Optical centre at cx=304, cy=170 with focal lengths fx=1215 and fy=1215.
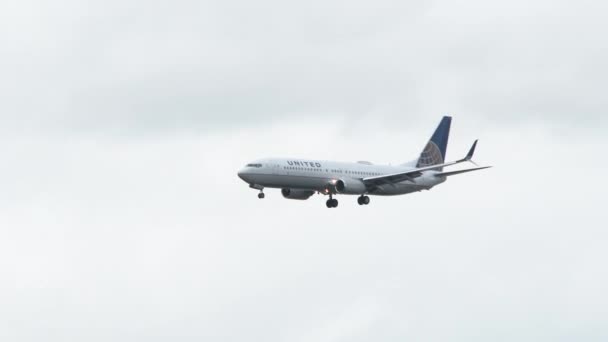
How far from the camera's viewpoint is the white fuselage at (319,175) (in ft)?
343

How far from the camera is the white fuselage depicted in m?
104

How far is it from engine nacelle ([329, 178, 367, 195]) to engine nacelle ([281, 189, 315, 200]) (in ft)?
15.5

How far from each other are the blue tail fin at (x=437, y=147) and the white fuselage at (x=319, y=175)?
955 centimetres

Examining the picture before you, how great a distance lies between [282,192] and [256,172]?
11893 millimetres

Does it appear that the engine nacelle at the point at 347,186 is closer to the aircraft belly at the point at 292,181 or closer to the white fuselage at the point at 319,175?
the white fuselage at the point at 319,175

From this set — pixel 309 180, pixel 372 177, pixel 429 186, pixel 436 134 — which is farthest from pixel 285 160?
pixel 436 134

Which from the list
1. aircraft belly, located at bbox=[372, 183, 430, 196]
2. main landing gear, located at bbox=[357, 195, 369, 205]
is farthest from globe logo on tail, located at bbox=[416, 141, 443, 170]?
main landing gear, located at bbox=[357, 195, 369, 205]

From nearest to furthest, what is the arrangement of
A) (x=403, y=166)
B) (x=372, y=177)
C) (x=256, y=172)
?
(x=256, y=172) < (x=372, y=177) < (x=403, y=166)

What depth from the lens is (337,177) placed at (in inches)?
4331

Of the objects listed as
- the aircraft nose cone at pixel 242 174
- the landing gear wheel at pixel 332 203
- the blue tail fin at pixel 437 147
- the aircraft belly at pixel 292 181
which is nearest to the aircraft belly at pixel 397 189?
the landing gear wheel at pixel 332 203

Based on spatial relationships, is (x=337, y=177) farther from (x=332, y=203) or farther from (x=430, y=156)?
(x=430, y=156)

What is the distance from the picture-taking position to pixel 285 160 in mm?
106500

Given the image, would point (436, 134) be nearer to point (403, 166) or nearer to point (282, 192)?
point (403, 166)

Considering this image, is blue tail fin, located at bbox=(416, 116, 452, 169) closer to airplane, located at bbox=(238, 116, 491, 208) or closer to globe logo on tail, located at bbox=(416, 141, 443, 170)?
globe logo on tail, located at bbox=(416, 141, 443, 170)
